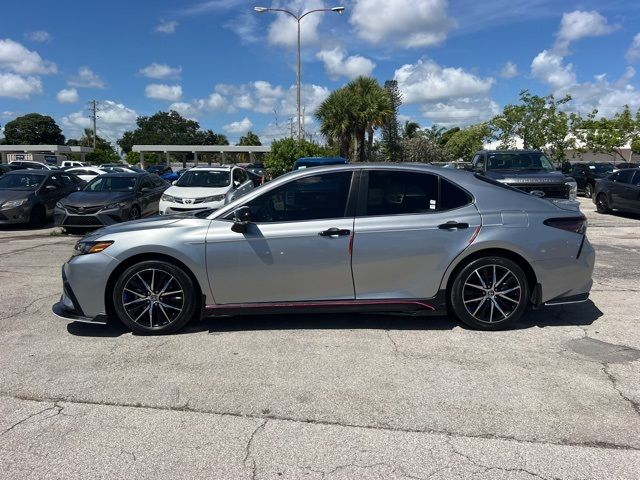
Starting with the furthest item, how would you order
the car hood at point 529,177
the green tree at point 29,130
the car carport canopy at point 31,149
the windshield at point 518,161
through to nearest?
the green tree at point 29,130, the car carport canopy at point 31,149, the windshield at point 518,161, the car hood at point 529,177

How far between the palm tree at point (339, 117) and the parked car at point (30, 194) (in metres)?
23.4

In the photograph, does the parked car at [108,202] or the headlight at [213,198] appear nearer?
the parked car at [108,202]

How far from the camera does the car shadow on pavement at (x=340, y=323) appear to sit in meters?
5.08

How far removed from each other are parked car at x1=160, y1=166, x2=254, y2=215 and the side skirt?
6.94 meters

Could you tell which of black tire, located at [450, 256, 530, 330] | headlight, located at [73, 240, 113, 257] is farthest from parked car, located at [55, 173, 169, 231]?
black tire, located at [450, 256, 530, 330]

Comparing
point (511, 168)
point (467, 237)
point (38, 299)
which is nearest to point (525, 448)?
point (467, 237)

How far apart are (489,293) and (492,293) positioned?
3 centimetres

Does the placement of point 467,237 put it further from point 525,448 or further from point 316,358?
point 525,448

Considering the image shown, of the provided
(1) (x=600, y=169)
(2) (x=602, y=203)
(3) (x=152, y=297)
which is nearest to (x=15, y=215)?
(3) (x=152, y=297)

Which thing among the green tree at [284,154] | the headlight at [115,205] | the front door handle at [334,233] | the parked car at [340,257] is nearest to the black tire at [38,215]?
the headlight at [115,205]

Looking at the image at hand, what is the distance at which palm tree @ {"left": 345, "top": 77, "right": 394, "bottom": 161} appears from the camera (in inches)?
1420

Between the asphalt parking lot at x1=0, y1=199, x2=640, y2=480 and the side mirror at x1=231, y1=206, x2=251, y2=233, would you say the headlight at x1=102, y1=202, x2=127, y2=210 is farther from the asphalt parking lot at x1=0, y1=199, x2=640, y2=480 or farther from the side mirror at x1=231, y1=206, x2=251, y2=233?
the side mirror at x1=231, y1=206, x2=251, y2=233

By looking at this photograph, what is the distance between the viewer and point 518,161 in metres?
12.8

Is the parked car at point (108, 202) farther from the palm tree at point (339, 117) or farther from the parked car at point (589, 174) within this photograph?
the palm tree at point (339, 117)
